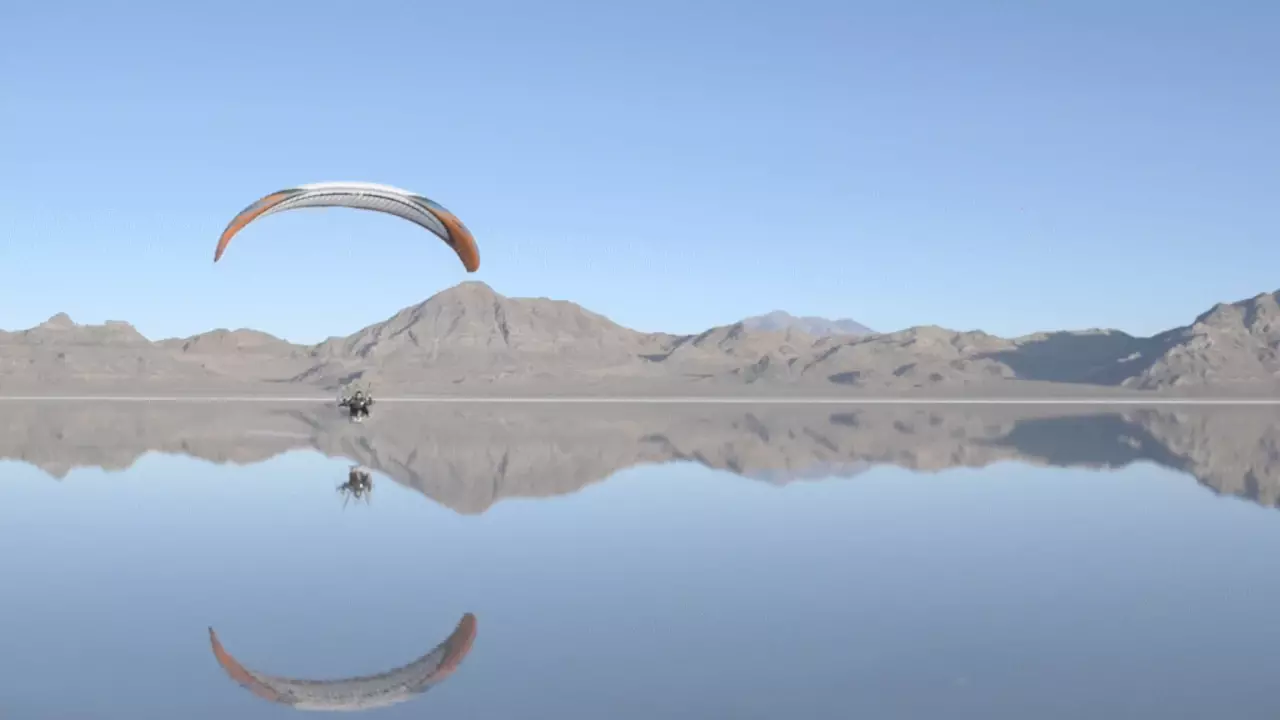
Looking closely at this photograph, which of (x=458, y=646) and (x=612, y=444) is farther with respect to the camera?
(x=612, y=444)

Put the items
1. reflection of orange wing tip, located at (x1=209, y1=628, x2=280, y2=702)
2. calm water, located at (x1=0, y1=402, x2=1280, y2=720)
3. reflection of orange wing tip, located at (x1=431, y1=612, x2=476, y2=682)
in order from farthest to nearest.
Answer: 1. reflection of orange wing tip, located at (x1=431, y1=612, x2=476, y2=682)
2. calm water, located at (x1=0, y1=402, x2=1280, y2=720)
3. reflection of orange wing tip, located at (x1=209, y1=628, x2=280, y2=702)

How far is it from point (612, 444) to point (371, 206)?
11.9 metres

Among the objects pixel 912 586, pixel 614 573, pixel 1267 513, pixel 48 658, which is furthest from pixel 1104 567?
pixel 48 658

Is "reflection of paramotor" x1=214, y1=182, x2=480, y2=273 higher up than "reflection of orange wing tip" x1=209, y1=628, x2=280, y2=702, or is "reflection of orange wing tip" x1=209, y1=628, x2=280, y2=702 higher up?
"reflection of paramotor" x1=214, y1=182, x2=480, y2=273

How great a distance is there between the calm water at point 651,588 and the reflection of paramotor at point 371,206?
6.28 m

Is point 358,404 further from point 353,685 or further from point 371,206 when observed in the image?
point 353,685

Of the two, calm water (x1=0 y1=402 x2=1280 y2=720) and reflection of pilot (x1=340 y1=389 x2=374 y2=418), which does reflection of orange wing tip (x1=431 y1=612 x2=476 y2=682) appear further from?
reflection of pilot (x1=340 y1=389 x2=374 y2=418)

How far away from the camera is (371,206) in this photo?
116 feet

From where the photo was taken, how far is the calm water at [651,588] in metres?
10.2

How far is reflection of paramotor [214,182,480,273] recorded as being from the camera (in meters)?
31.2

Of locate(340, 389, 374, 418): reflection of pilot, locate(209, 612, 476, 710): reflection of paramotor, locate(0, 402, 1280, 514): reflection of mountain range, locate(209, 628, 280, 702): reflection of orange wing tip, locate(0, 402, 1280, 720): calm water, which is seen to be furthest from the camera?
locate(340, 389, 374, 418): reflection of pilot

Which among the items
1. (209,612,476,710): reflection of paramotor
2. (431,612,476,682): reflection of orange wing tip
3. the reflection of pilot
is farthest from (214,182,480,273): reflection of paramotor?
(209,612,476,710): reflection of paramotor

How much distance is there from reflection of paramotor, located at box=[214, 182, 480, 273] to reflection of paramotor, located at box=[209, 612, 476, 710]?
2166 centimetres

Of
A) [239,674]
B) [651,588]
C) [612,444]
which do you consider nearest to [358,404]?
[612,444]
